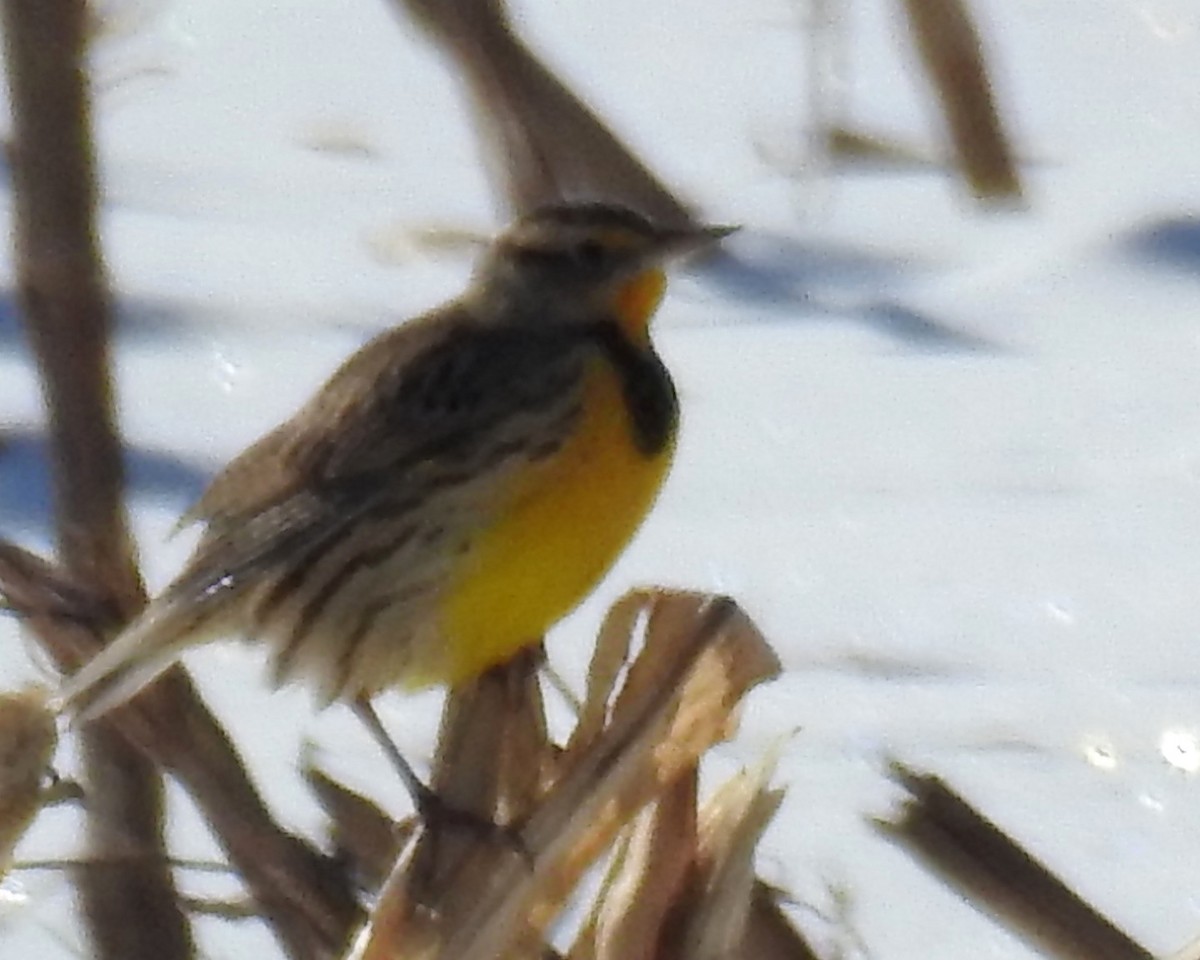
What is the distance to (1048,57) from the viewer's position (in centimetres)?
438

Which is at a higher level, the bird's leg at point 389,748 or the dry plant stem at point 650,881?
the dry plant stem at point 650,881

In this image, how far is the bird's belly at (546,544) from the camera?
2701 millimetres

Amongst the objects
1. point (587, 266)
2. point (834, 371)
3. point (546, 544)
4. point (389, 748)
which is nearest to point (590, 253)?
point (587, 266)

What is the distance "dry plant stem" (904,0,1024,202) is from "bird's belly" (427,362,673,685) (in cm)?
43

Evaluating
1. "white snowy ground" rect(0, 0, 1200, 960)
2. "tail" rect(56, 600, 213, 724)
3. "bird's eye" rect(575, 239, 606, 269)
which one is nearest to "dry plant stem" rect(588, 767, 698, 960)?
"white snowy ground" rect(0, 0, 1200, 960)

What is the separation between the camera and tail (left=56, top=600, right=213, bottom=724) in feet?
7.61

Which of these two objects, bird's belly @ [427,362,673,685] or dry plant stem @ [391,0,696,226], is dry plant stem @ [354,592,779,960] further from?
dry plant stem @ [391,0,696,226]

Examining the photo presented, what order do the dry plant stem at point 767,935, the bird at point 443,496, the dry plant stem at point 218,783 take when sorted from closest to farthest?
the dry plant stem at point 218,783 < the dry plant stem at point 767,935 < the bird at point 443,496

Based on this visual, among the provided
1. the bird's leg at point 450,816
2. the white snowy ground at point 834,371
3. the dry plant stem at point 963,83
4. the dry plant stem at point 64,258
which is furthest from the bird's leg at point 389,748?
the dry plant stem at point 963,83

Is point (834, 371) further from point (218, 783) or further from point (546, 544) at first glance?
point (218, 783)

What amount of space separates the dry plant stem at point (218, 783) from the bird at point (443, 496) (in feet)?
0.52

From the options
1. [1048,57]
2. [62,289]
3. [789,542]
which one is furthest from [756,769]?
[1048,57]

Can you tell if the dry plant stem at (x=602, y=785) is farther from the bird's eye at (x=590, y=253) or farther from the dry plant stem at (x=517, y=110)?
the bird's eye at (x=590, y=253)

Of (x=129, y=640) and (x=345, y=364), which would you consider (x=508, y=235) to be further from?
(x=129, y=640)
